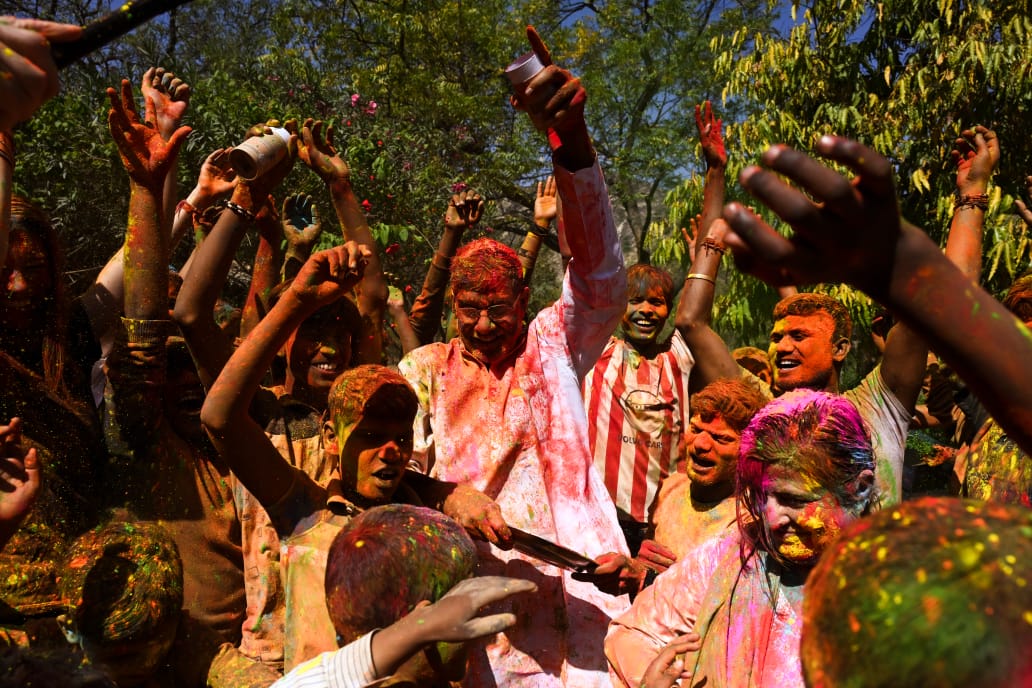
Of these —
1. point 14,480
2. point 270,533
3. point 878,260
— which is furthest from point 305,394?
point 878,260

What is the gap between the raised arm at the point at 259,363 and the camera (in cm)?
286

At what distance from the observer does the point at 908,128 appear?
30.7ft

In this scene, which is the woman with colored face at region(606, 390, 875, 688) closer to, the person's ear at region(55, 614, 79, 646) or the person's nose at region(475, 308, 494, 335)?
the person's nose at region(475, 308, 494, 335)

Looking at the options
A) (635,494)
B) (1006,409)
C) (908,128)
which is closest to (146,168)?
(635,494)

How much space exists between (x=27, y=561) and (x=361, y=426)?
1.16 metres

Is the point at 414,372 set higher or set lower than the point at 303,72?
lower

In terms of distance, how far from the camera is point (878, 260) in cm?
137

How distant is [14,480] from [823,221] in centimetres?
215

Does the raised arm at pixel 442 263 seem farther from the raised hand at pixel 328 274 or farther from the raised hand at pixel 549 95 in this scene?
the raised hand at pixel 549 95

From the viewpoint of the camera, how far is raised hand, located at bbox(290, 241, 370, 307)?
2.85 m

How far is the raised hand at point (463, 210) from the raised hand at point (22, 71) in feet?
9.78

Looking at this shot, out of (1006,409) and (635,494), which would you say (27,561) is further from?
(1006,409)

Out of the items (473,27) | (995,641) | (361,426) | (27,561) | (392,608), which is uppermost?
(473,27)

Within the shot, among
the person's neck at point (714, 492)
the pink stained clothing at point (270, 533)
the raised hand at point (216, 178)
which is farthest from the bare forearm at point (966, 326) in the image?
the raised hand at point (216, 178)
